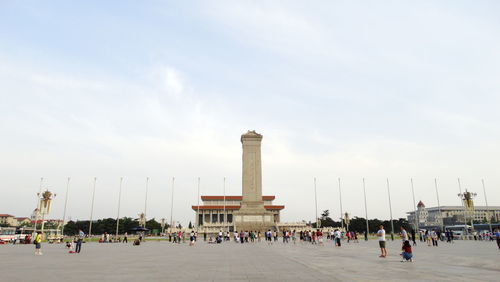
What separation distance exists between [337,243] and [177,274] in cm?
2195

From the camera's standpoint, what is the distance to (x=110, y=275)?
409 inches

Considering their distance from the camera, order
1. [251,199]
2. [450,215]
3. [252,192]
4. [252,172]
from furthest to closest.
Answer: [450,215] → [252,172] → [252,192] → [251,199]

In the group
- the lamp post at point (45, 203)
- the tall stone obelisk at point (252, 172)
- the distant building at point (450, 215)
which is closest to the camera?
the lamp post at point (45, 203)

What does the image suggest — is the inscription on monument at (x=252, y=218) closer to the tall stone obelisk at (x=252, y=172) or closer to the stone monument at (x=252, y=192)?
the stone monument at (x=252, y=192)

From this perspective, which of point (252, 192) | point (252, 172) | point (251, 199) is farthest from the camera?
point (252, 172)

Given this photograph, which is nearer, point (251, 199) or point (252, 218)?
point (252, 218)

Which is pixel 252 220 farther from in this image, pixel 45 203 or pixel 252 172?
pixel 45 203

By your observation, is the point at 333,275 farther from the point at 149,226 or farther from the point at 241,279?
the point at 149,226

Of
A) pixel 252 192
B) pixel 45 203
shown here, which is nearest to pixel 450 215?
pixel 252 192

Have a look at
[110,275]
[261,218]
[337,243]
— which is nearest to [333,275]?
[110,275]

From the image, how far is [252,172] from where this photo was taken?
68.0 meters

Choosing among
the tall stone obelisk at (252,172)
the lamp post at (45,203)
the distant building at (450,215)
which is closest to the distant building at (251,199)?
the tall stone obelisk at (252,172)

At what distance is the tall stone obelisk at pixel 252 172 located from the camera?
66.9m

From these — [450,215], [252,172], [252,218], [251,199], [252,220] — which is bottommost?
[252,220]
